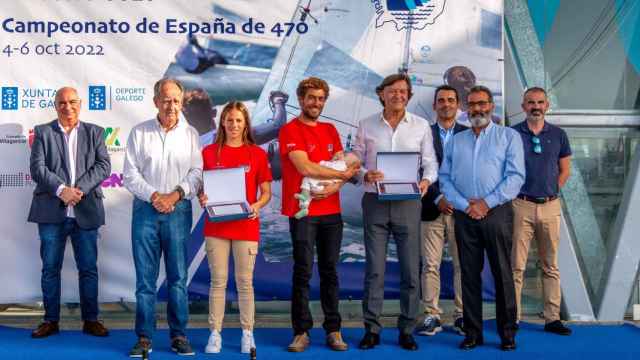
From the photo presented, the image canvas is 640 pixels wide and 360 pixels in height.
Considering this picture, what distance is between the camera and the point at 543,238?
188 inches

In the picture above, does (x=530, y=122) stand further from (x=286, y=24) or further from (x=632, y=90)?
(x=286, y=24)

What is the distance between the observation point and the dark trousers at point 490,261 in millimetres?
4152

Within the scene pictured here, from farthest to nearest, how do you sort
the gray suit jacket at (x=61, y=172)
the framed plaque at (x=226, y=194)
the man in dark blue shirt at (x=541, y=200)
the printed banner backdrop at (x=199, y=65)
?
the printed banner backdrop at (x=199, y=65) < the man in dark blue shirt at (x=541, y=200) < the gray suit jacket at (x=61, y=172) < the framed plaque at (x=226, y=194)

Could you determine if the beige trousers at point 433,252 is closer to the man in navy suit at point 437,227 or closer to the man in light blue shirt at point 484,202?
the man in navy suit at point 437,227

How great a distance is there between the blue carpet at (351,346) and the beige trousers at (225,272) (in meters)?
0.25

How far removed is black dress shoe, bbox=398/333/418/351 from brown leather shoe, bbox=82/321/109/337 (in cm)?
194

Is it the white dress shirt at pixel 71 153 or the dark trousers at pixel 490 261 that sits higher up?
the white dress shirt at pixel 71 153

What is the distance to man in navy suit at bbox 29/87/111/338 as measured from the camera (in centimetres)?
461

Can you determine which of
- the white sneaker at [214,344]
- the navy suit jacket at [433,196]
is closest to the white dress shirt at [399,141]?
the navy suit jacket at [433,196]

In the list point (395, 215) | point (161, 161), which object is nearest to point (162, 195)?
point (161, 161)

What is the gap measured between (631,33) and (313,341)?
335cm

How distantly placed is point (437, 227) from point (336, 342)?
1.05 metres

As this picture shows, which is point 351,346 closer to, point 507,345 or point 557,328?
point 507,345

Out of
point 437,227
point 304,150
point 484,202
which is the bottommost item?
point 437,227
